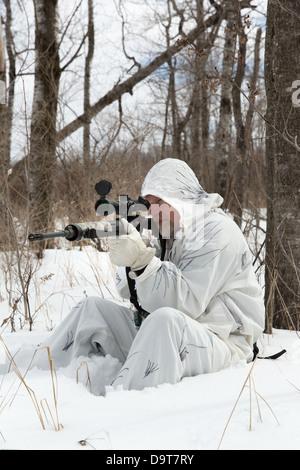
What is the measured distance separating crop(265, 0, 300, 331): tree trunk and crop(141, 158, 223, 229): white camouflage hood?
655mm

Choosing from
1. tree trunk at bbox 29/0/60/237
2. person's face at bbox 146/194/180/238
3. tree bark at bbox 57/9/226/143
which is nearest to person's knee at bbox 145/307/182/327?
person's face at bbox 146/194/180/238

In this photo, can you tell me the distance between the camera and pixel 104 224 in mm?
1745

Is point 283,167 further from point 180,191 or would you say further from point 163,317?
point 163,317

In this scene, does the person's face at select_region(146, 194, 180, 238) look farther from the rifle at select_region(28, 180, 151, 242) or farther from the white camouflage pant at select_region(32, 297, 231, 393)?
the white camouflage pant at select_region(32, 297, 231, 393)

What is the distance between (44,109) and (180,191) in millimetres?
3898

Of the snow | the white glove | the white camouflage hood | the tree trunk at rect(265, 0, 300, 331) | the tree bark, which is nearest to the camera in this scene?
the snow

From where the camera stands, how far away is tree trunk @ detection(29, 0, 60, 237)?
18.1 feet

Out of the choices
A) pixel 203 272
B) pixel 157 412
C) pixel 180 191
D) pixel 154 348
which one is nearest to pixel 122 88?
pixel 180 191

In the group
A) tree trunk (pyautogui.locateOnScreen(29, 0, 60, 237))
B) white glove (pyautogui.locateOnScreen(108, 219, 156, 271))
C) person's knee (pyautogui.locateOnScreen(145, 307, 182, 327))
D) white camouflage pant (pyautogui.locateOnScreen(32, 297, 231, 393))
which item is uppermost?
tree trunk (pyautogui.locateOnScreen(29, 0, 60, 237))

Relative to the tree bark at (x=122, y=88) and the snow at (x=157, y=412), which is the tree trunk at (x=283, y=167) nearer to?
the snow at (x=157, y=412)

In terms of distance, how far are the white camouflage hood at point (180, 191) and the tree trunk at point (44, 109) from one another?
3614 millimetres

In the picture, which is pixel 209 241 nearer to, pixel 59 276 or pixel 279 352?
pixel 279 352

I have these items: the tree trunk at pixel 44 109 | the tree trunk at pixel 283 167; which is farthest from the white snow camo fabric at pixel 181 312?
the tree trunk at pixel 44 109
